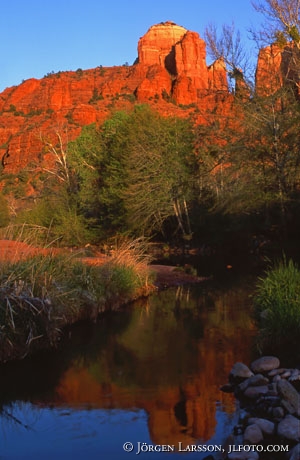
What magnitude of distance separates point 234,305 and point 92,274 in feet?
12.7

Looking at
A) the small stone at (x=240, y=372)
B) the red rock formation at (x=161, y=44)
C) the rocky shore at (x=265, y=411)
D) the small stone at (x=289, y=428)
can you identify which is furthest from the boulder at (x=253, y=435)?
the red rock formation at (x=161, y=44)

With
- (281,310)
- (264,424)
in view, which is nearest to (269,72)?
(281,310)

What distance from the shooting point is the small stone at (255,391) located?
7104 millimetres

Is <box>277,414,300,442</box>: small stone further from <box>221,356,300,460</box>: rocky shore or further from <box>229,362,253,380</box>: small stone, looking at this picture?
<box>229,362,253,380</box>: small stone

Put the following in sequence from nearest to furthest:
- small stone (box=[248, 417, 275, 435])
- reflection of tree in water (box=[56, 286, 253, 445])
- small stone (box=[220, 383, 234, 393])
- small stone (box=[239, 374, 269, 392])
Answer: small stone (box=[248, 417, 275, 435]), reflection of tree in water (box=[56, 286, 253, 445]), small stone (box=[239, 374, 269, 392]), small stone (box=[220, 383, 234, 393])

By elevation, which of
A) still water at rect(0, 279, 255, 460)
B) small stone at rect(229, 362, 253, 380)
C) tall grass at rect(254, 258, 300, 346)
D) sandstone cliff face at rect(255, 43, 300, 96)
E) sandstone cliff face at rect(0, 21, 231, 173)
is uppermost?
sandstone cliff face at rect(0, 21, 231, 173)

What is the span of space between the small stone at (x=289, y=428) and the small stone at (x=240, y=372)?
1803 millimetres

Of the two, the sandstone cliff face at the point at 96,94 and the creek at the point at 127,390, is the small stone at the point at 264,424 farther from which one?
the sandstone cliff face at the point at 96,94

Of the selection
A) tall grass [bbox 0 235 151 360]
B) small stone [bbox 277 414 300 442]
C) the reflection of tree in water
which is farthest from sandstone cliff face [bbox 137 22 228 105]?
small stone [bbox 277 414 300 442]

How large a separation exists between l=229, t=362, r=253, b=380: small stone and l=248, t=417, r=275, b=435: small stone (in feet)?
5.34

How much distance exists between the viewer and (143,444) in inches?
241

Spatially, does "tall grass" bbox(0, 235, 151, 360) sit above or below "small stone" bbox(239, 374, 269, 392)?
above

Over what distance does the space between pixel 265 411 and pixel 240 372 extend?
1.31 meters

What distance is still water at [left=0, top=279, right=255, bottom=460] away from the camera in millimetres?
6188
